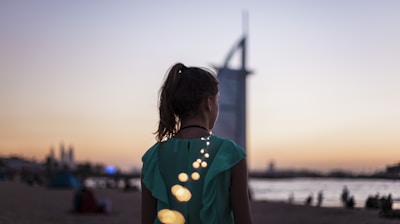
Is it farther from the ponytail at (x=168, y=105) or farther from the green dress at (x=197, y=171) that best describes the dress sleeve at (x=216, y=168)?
the ponytail at (x=168, y=105)

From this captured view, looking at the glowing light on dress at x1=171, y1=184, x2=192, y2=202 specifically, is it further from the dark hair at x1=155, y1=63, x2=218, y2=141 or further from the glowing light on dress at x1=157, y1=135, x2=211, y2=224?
the dark hair at x1=155, y1=63, x2=218, y2=141

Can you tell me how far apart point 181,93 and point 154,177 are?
343 millimetres

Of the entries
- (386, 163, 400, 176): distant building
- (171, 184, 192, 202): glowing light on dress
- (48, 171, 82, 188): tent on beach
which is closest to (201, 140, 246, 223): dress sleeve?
(171, 184, 192, 202): glowing light on dress

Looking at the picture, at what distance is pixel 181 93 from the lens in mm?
1849

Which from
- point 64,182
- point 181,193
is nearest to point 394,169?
point 181,193

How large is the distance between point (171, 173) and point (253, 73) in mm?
31545

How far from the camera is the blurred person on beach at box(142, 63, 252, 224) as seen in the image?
170 cm

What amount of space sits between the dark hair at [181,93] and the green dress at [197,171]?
0.26 ft

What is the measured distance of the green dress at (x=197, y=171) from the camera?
170cm

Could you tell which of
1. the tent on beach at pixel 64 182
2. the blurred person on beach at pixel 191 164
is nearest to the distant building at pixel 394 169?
the blurred person on beach at pixel 191 164

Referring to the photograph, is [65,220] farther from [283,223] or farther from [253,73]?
[253,73]

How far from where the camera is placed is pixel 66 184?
145 feet

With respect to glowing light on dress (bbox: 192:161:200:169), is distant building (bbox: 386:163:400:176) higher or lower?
lower

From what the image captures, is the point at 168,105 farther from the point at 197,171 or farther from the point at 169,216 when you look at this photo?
the point at 169,216
